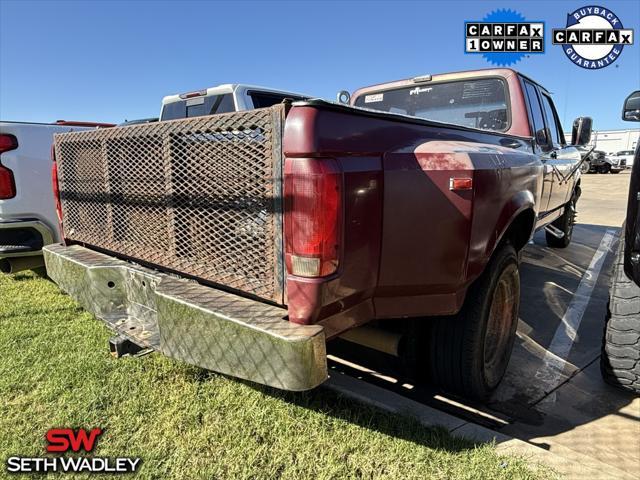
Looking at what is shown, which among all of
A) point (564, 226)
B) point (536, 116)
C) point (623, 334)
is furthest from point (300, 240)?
point (564, 226)

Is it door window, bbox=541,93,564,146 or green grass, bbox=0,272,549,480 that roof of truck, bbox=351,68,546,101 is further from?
green grass, bbox=0,272,549,480

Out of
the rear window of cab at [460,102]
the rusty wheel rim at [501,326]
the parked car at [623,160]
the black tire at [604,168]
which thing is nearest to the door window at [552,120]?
the rear window of cab at [460,102]

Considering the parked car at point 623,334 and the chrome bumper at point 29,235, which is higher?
the chrome bumper at point 29,235

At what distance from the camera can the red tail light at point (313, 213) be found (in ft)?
5.37

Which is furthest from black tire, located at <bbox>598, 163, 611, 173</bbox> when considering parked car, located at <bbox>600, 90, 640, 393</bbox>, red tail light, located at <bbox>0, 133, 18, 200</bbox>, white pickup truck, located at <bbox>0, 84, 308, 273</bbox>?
red tail light, located at <bbox>0, 133, 18, 200</bbox>

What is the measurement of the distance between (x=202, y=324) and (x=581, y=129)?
475 cm

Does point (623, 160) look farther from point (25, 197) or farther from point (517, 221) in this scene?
point (25, 197)

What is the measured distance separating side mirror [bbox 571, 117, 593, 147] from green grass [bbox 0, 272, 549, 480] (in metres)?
4.02

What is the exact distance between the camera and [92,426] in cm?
234

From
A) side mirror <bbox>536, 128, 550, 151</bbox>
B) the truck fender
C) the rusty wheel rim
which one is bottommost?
the rusty wheel rim

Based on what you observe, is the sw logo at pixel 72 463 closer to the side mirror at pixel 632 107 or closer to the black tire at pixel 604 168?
the side mirror at pixel 632 107

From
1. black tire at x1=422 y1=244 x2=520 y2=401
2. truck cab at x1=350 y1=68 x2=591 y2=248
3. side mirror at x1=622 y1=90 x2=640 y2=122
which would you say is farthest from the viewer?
truck cab at x1=350 y1=68 x2=591 y2=248

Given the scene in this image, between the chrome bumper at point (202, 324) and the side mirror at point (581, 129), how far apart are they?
4445 mm

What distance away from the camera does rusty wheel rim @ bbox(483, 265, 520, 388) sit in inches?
108
